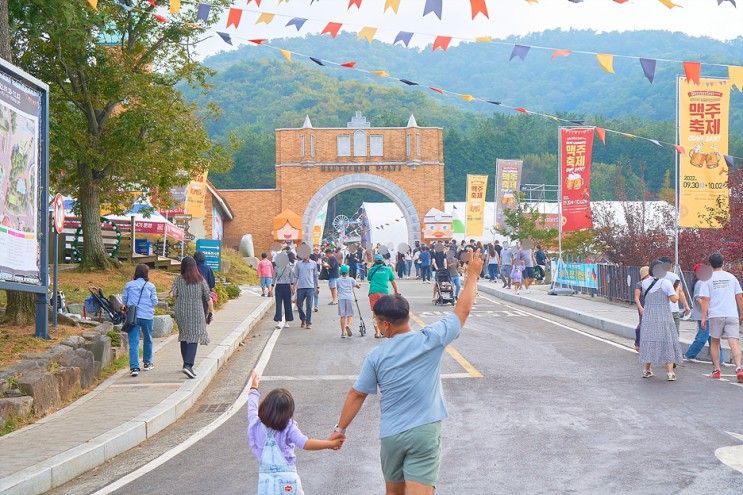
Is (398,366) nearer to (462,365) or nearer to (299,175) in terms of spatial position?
(462,365)

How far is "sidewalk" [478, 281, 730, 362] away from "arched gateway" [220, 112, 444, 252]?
1055 inches

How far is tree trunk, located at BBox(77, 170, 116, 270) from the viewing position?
2577 cm

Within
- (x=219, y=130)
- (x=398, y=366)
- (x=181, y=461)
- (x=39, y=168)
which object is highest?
(x=219, y=130)

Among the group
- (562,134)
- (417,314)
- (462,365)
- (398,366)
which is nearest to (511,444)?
(398,366)

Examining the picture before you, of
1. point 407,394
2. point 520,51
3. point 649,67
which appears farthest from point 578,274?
point 407,394

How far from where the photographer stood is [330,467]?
8.65 meters

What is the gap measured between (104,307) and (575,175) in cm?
1629

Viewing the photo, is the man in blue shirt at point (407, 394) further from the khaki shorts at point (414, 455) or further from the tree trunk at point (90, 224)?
the tree trunk at point (90, 224)

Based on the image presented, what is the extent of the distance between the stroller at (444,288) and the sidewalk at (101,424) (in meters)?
13.1

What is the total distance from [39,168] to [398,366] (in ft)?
32.5

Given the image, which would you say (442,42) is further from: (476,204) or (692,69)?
(476,204)

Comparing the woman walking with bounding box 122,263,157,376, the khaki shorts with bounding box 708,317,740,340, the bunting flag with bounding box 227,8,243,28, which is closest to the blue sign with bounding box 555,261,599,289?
the khaki shorts with bounding box 708,317,740,340

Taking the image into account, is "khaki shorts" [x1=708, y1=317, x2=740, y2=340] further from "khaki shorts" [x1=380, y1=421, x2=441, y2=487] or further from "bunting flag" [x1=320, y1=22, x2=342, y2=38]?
"khaki shorts" [x1=380, y1=421, x2=441, y2=487]

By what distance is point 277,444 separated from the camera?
585cm
